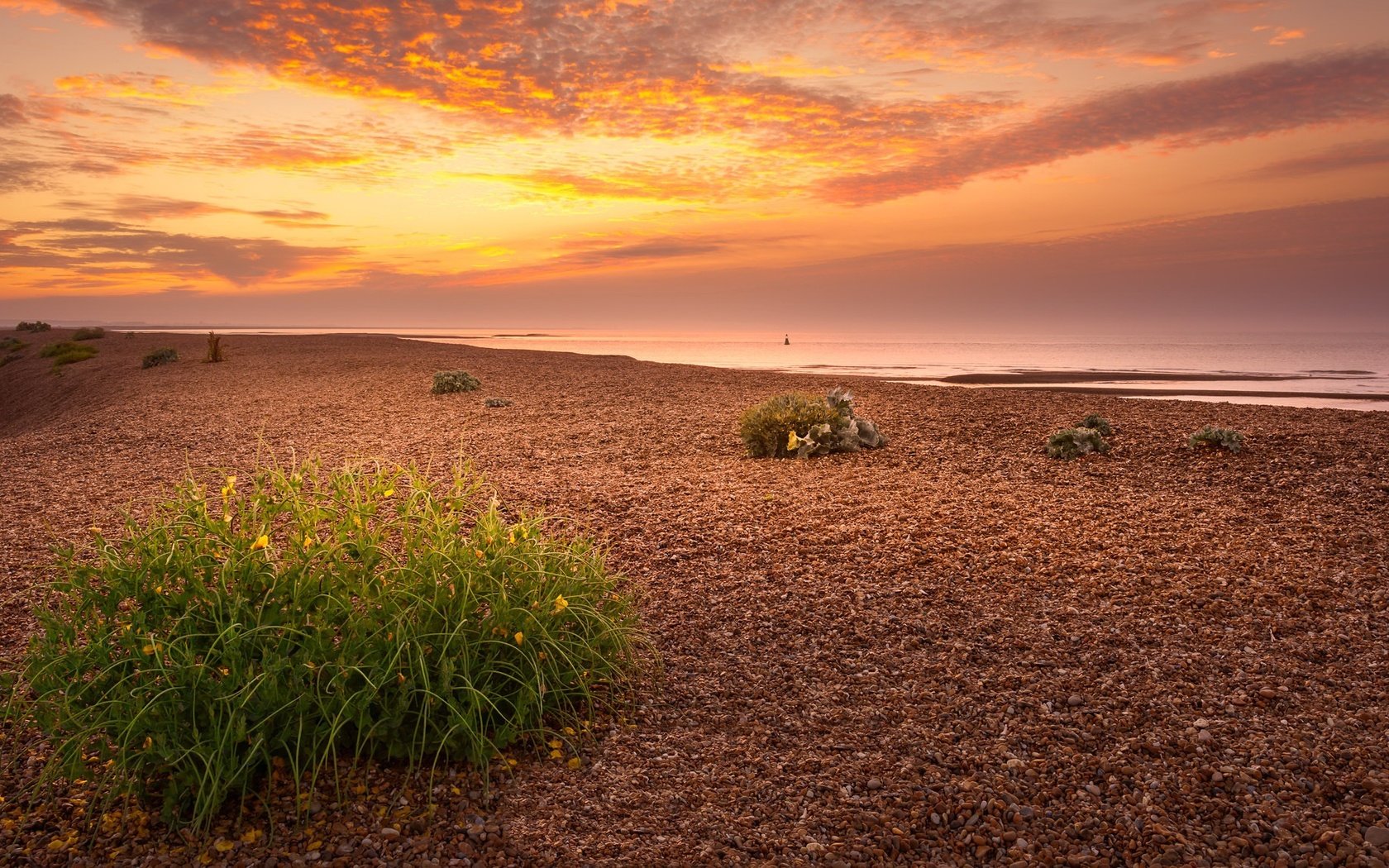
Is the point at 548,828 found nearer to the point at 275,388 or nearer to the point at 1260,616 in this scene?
the point at 1260,616

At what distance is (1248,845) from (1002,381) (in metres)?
21.4

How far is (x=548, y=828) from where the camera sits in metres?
3.42

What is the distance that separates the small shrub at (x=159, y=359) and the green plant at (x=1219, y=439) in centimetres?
2252

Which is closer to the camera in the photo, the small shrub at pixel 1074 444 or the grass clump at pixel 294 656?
the grass clump at pixel 294 656

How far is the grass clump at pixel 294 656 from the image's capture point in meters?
3.44

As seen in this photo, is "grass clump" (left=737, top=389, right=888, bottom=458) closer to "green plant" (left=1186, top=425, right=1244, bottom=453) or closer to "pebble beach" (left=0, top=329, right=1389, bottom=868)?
"pebble beach" (left=0, top=329, right=1389, bottom=868)

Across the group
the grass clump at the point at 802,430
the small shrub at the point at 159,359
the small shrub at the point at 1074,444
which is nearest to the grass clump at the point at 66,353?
the small shrub at the point at 159,359

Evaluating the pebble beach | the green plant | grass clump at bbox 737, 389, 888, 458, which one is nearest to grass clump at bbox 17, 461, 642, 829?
the pebble beach

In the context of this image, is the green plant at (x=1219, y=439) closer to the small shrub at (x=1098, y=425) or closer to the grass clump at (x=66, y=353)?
the small shrub at (x=1098, y=425)

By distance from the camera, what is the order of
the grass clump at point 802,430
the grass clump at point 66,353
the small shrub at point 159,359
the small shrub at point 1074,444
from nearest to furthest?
the small shrub at point 1074,444, the grass clump at point 802,430, the small shrub at point 159,359, the grass clump at point 66,353

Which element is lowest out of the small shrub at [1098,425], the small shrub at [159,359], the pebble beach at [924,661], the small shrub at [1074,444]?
the pebble beach at [924,661]

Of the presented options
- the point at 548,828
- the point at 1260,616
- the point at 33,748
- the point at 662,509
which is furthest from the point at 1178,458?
the point at 33,748

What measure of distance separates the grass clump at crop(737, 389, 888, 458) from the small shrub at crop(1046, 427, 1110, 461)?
1.82 meters

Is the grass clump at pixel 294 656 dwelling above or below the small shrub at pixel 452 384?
below
